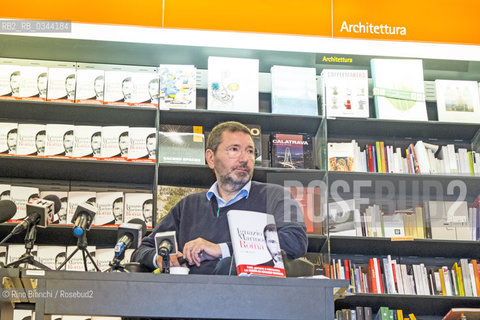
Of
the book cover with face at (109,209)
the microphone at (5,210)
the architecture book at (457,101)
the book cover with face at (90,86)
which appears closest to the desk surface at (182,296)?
the microphone at (5,210)

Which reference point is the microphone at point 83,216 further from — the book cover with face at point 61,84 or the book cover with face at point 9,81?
the book cover with face at point 9,81

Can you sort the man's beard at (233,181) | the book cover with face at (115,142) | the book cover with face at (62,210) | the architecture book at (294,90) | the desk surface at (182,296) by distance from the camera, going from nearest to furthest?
the desk surface at (182,296) → the man's beard at (233,181) → the book cover with face at (62,210) → the book cover with face at (115,142) → the architecture book at (294,90)

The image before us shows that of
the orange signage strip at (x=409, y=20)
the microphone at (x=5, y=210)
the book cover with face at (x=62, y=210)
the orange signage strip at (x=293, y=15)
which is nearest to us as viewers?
the microphone at (x=5, y=210)

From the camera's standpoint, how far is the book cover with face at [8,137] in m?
4.32

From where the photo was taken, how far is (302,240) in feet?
8.71

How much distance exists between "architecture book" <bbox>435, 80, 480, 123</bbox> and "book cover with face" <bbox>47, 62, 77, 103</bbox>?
2710mm

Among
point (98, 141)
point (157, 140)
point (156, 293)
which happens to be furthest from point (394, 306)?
point (156, 293)

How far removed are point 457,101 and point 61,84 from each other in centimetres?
294

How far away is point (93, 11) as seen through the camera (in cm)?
454

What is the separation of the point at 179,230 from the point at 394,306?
7.45ft

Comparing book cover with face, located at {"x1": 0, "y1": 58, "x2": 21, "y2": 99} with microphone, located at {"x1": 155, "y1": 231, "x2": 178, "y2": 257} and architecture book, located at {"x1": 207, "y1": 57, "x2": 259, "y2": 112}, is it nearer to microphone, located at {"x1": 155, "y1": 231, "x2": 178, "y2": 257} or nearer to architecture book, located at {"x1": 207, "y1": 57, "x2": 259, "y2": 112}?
architecture book, located at {"x1": 207, "y1": 57, "x2": 259, "y2": 112}

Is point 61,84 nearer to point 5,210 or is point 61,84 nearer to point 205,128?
point 205,128

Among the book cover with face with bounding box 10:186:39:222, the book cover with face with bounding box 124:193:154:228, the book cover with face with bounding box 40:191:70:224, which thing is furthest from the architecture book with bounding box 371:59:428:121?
the book cover with face with bounding box 10:186:39:222

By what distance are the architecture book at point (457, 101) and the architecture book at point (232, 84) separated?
1434 mm
